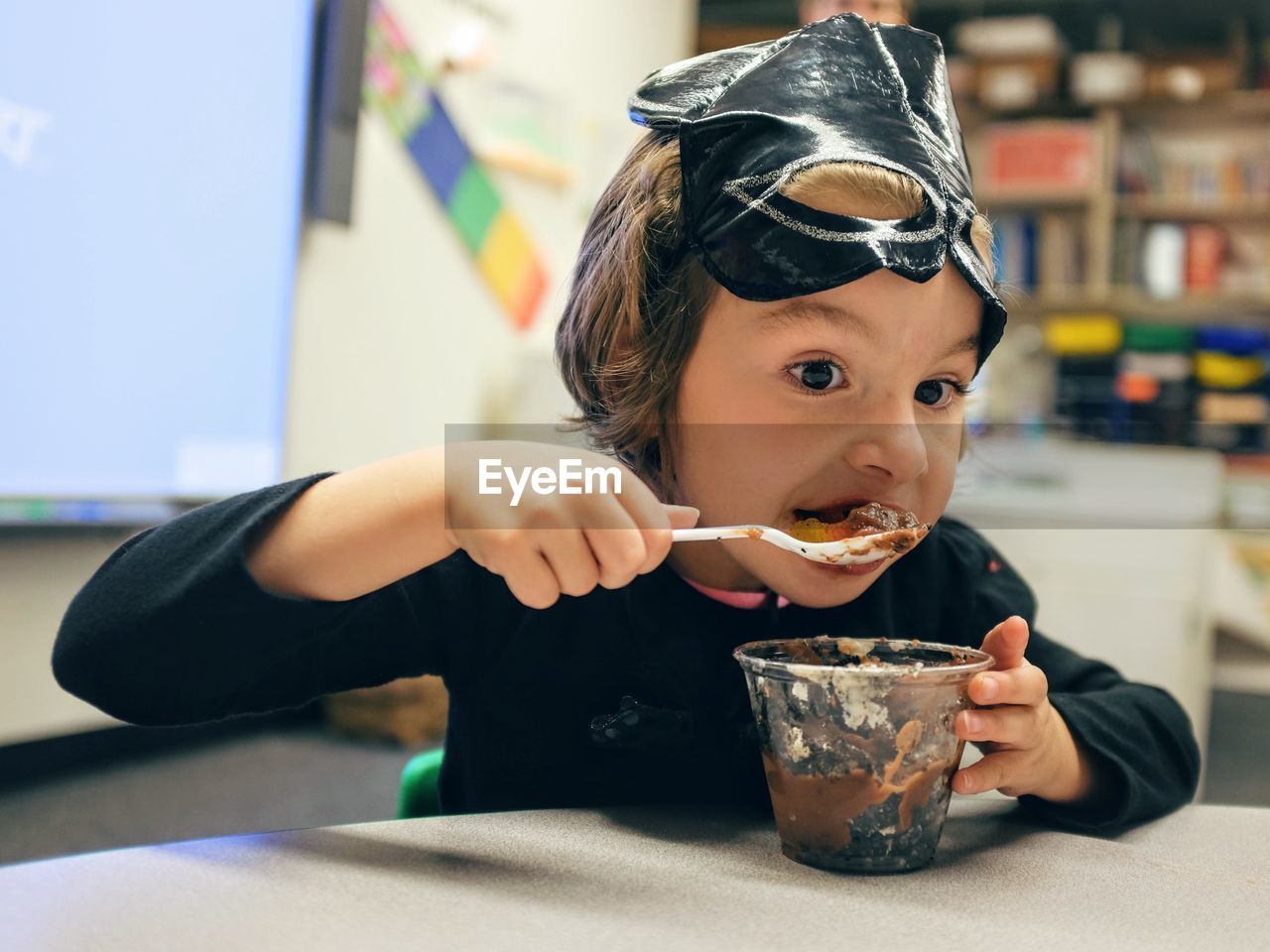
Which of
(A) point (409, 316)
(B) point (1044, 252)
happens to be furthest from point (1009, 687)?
(B) point (1044, 252)

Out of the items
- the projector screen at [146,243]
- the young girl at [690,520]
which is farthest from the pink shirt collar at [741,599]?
the projector screen at [146,243]

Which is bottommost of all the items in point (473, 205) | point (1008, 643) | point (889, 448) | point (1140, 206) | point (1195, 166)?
point (1008, 643)

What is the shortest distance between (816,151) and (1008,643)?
317 millimetres

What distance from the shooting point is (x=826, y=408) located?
2.36 feet

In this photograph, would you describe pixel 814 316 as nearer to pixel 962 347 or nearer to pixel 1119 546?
pixel 962 347

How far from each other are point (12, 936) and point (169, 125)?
6.55 feet

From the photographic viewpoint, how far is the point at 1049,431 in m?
4.47

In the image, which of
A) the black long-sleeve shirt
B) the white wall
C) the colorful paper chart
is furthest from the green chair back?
the colorful paper chart

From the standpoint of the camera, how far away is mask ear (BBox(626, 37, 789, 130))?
77 cm

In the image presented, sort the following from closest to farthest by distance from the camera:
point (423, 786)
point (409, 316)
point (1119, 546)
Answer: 1. point (423, 786)
2. point (409, 316)
3. point (1119, 546)

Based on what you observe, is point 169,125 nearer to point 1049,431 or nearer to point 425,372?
point 425,372

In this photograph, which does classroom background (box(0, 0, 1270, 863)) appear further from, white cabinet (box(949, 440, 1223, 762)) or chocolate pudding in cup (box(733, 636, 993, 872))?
chocolate pudding in cup (box(733, 636, 993, 872))

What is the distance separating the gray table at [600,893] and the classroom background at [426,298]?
0.46m

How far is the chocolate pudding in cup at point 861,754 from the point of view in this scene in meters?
0.59
